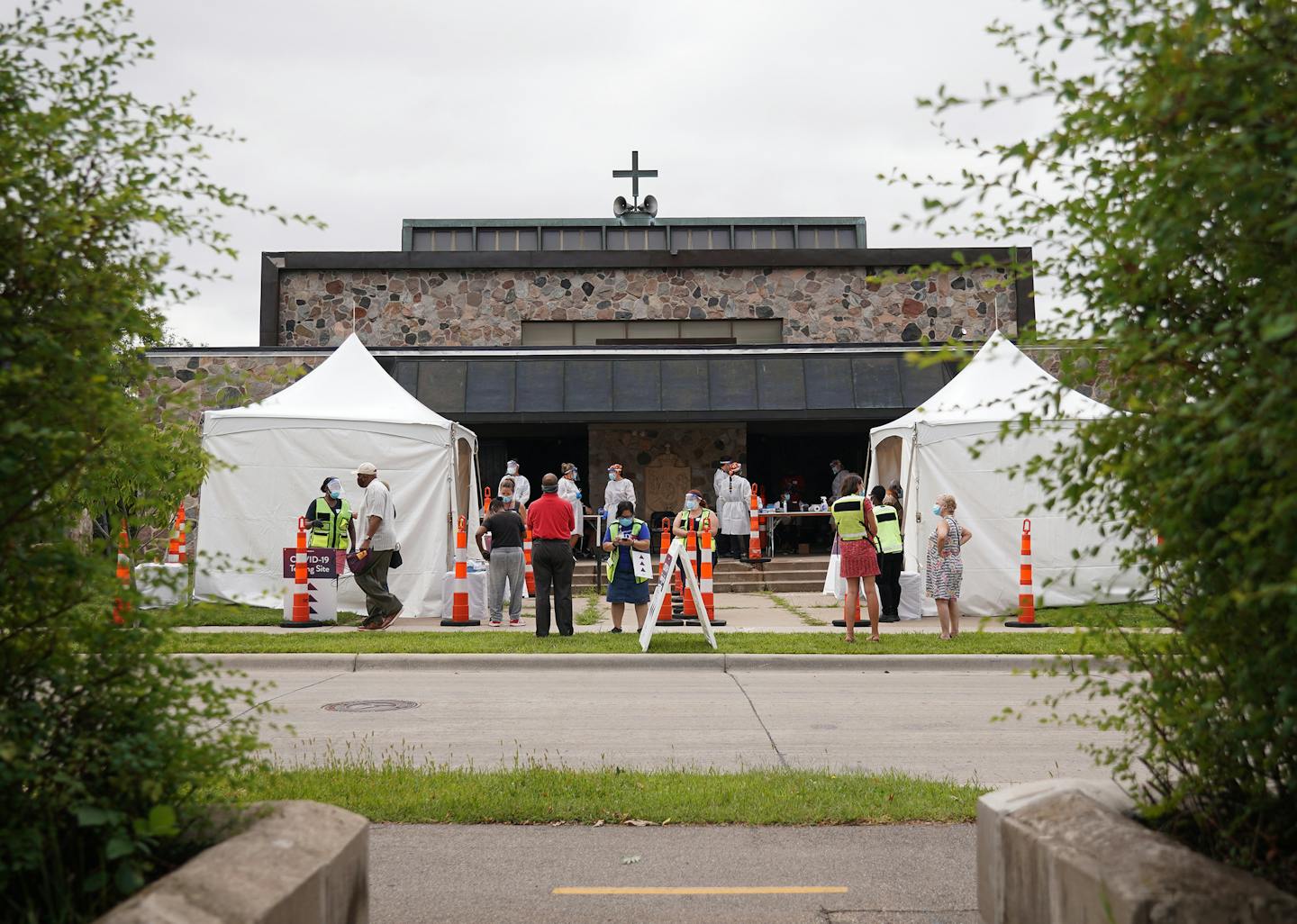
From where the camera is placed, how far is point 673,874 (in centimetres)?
511

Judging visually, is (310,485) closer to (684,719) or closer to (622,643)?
(622,643)

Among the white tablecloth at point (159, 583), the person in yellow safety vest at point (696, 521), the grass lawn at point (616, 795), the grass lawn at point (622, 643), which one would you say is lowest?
the grass lawn at point (616, 795)

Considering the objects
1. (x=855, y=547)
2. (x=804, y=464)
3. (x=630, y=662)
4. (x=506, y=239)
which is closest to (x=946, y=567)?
(x=855, y=547)

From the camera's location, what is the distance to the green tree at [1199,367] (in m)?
2.81

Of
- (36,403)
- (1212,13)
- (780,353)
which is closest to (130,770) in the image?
(36,403)

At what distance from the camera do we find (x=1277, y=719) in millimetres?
2994

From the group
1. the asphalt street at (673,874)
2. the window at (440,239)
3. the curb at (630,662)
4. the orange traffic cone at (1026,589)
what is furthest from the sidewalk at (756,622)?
the window at (440,239)

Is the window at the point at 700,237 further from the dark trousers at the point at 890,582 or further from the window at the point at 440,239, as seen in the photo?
the dark trousers at the point at 890,582

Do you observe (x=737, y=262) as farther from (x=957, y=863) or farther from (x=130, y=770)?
(x=130, y=770)

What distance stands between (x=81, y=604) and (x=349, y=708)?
6667 millimetres

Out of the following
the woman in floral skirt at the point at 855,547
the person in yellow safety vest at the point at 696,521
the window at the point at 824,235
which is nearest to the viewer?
the woman in floral skirt at the point at 855,547

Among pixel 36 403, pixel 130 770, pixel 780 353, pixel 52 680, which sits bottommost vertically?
pixel 130 770

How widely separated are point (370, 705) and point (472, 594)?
6879 millimetres

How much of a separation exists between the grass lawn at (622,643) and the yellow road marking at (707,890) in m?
7.82
